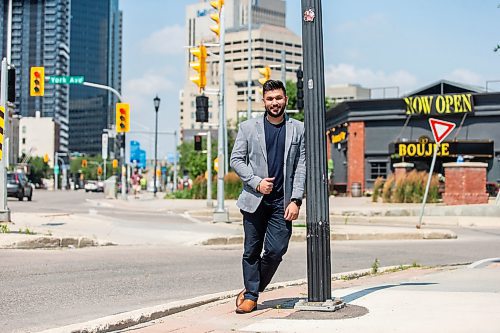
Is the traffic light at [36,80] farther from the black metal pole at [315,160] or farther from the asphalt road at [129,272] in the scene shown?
the black metal pole at [315,160]

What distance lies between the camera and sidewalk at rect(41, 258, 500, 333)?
5.88 meters

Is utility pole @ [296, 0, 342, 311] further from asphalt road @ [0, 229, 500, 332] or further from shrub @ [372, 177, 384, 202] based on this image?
shrub @ [372, 177, 384, 202]

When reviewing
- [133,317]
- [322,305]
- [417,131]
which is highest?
[417,131]

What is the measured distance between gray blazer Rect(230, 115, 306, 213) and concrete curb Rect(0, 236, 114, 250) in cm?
770

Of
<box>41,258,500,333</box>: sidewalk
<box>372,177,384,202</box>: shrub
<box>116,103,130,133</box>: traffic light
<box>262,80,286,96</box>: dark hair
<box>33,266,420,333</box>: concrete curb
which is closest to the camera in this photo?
<box>41,258,500,333</box>: sidewalk

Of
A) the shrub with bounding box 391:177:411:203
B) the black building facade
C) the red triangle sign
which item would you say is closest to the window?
the black building facade

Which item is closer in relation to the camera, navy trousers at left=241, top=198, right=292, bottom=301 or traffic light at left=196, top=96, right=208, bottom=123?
navy trousers at left=241, top=198, right=292, bottom=301

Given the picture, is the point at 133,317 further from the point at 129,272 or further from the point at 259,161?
the point at 129,272

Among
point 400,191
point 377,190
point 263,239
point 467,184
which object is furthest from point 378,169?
point 263,239

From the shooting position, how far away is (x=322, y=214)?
6555 millimetres

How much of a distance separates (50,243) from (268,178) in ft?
26.8

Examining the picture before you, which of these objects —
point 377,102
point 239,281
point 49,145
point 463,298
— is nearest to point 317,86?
point 463,298

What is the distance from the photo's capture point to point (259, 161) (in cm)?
678

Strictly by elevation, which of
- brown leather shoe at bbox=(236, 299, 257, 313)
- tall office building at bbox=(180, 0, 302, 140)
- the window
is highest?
tall office building at bbox=(180, 0, 302, 140)
